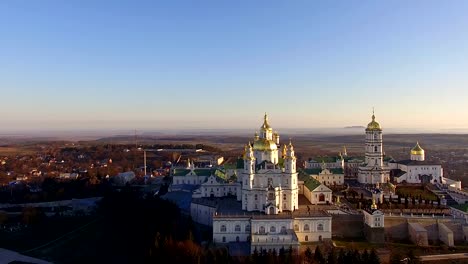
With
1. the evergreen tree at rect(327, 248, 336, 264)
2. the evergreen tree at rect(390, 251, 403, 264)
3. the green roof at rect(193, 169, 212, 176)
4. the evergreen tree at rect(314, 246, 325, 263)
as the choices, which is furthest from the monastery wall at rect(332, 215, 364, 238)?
the green roof at rect(193, 169, 212, 176)

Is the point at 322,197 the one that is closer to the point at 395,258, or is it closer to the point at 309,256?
the point at 395,258

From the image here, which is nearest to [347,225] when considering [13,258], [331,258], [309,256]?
[309,256]

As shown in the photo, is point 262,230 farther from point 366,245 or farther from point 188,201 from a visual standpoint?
point 188,201

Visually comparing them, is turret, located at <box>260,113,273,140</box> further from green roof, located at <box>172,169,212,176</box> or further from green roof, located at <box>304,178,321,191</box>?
green roof, located at <box>172,169,212,176</box>

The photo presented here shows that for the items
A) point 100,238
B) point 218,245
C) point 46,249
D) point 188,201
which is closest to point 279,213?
point 218,245

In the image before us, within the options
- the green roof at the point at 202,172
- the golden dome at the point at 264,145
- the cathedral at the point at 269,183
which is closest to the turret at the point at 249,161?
the cathedral at the point at 269,183

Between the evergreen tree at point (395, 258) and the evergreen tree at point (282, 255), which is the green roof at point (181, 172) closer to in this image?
the evergreen tree at point (282, 255)

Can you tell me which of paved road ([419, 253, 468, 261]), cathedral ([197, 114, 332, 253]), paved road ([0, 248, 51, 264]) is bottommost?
paved road ([0, 248, 51, 264])

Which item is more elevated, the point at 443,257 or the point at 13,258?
the point at 443,257
